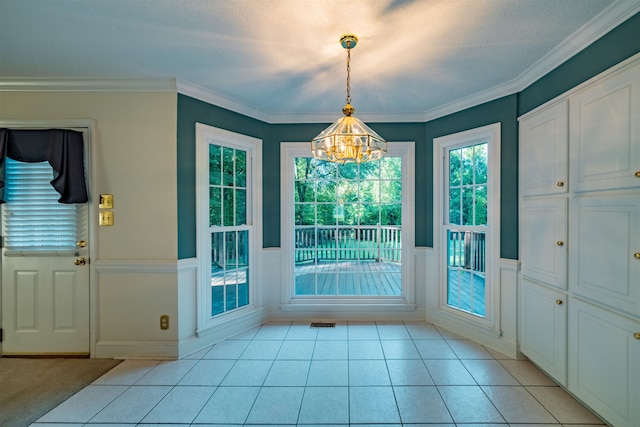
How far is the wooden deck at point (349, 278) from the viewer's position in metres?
3.55

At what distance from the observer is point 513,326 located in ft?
8.69

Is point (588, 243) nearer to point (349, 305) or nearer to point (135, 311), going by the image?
point (349, 305)

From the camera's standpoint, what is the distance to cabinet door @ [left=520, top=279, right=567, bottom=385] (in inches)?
82.9

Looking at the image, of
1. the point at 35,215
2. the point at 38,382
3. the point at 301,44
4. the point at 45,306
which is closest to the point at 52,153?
the point at 35,215

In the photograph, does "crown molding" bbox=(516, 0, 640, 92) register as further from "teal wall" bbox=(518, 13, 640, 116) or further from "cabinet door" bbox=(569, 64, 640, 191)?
"cabinet door" bbox=(569, 64, 640, 191)

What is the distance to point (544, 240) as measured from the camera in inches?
90.0

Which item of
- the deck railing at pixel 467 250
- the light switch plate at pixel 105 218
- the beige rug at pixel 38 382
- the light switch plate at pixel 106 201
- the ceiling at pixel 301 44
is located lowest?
the beige rug at pixel 38 382

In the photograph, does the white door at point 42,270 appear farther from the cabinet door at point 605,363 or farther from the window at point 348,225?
the cabinet door at point 605,363

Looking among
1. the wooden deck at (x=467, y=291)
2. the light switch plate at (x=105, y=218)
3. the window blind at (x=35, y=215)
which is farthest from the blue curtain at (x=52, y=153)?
the wooden deck at (x=467, y=291)

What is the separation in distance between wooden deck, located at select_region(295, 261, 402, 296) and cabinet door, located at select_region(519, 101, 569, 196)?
5.56ft

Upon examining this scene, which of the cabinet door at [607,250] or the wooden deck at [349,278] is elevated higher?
the cabinet door at [607,250]

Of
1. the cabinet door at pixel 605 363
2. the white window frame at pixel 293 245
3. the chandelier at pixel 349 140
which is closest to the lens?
the cabinet door at pixel 605 363

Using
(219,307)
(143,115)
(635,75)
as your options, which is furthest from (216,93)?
(635,75)

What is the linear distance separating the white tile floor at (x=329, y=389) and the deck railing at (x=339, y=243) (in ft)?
3.25
